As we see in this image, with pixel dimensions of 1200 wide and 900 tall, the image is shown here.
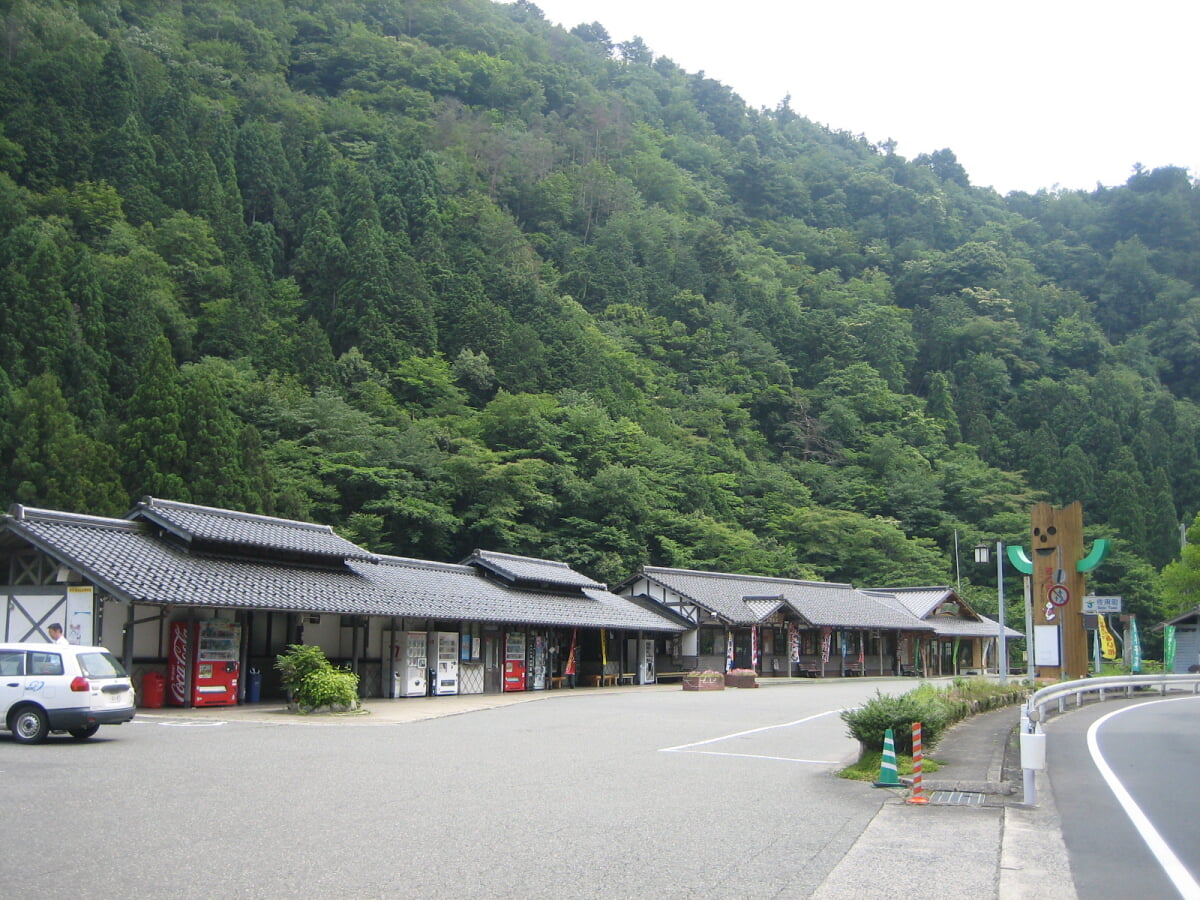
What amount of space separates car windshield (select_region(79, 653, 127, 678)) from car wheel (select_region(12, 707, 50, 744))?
0.76m

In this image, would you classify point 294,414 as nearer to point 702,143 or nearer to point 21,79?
point 21,79

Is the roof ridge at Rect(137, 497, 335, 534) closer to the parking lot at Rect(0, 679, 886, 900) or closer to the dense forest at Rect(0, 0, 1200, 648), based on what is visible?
the parking lot at Rect(0, 679, 886, 900)

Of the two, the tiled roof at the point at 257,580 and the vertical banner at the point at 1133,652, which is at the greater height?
the tiled roof at the point at 257,580

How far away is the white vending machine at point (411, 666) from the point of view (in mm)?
26266

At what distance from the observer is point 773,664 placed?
4531cm

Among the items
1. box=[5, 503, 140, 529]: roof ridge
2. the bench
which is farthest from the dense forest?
box=[5, 503, 140, 529]: roof ridge

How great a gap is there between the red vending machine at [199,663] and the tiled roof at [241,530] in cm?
214

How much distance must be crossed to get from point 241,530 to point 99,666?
9865mm

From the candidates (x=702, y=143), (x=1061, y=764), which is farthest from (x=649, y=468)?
(x=702, y=143)

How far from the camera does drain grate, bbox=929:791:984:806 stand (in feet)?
35.9

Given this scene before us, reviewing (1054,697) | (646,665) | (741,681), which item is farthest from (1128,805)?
(646,665)

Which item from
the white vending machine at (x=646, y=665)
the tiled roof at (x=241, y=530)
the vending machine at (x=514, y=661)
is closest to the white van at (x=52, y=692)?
the tiled roof at (x=241, y=530)

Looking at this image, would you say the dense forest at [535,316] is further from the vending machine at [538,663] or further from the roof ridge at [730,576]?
the vending machine at [538,663]

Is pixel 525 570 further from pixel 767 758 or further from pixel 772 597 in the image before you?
pixel 767 758
